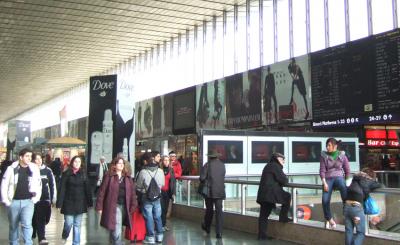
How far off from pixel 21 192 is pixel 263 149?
8.72 meters

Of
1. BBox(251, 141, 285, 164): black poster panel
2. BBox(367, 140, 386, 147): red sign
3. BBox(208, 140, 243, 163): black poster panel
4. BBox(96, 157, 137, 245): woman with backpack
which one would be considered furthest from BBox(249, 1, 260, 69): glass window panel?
BBox(96, 157, 137, 245): woman with backpack

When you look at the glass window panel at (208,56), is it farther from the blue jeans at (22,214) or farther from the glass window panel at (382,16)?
the blue jeans at (22,214)

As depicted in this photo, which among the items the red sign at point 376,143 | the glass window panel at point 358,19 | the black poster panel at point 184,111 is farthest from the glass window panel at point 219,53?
the red sign at point 376,143

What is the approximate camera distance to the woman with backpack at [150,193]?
339 inches

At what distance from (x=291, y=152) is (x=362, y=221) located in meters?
8.40

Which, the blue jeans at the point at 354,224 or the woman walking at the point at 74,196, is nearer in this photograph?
the blue jeans at the point at 354,224

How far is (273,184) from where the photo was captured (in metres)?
8.77

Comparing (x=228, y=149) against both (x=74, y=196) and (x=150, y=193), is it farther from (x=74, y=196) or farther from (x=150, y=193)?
(x=74, y=196)

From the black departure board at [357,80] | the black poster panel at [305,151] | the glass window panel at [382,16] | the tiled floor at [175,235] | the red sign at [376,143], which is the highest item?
the glass window panel at [382,16]

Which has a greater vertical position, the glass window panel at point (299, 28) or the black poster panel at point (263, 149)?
the glass window panel at point (299, 28)

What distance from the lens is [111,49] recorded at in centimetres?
3488

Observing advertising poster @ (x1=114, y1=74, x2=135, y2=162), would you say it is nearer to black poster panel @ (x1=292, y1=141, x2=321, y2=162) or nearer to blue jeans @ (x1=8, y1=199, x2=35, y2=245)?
black poster panel @ (x1=292, y1=141, x2=321, y2=162)

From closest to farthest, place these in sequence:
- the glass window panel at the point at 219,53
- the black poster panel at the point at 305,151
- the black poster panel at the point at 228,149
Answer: the black poster panel at the point at 228,149 → the black poster panel at the point at 305,151 → the glass window panel at the point at 219,53

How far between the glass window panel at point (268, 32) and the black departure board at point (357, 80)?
5.91 meters
